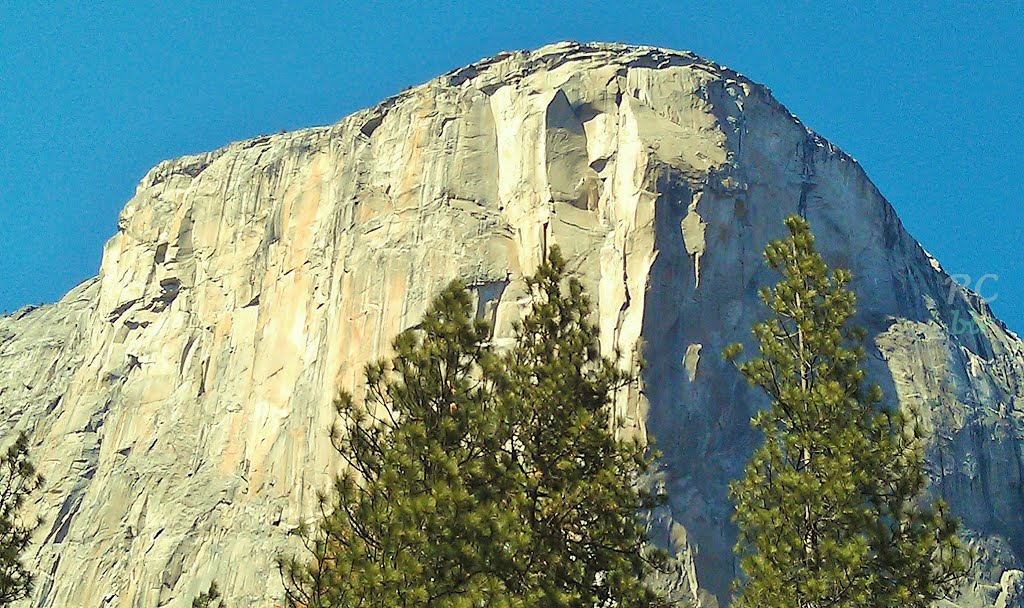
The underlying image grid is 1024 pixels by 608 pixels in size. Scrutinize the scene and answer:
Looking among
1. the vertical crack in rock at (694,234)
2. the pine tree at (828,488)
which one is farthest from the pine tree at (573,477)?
the vertical crack in rock at (694,234)

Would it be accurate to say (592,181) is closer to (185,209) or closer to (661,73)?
(661,73)

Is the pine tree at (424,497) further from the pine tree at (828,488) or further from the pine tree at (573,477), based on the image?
the pine tree at (828,488)

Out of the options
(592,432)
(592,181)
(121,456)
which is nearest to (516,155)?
(592,181)

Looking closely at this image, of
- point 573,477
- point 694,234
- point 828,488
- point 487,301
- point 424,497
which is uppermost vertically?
point 694,234

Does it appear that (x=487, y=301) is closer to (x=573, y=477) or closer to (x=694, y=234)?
(x=694, y=234)

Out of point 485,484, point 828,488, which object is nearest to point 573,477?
point 485,484

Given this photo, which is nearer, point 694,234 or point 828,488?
point 828,488

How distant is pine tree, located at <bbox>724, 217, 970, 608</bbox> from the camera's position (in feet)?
65.1

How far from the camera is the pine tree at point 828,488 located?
19828mm

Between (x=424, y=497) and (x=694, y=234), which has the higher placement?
(x=694, y=234)

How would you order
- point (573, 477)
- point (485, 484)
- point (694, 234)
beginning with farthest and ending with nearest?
point (694, 234) < point (573, 477) < point (485, 484)

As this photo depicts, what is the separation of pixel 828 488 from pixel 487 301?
36214 mm

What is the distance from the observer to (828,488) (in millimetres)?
20438

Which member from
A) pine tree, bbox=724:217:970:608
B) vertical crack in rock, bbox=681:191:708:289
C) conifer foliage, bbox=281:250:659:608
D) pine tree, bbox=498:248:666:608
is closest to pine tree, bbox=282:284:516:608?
conifer foliage, bbox=281:250:659:608
